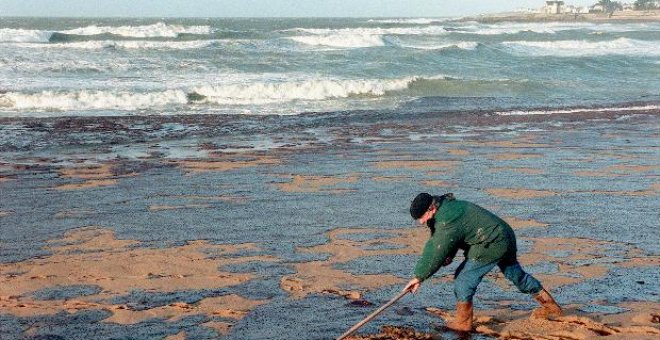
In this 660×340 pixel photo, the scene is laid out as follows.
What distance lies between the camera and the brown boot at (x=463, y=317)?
609cm

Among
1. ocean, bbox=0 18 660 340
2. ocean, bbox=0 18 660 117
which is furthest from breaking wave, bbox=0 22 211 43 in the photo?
ocean, bbox=0 18 660 340

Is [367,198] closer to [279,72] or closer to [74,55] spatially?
[279,72]

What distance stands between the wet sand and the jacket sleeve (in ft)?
1.76

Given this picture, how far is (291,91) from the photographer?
89.4ft

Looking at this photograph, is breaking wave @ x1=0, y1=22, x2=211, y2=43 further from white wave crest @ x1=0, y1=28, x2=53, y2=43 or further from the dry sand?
the dry sand

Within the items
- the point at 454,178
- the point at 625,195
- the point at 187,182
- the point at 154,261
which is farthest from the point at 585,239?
the point at 187,182

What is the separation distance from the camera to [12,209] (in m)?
10.1

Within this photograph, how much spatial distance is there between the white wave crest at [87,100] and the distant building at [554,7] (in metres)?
131

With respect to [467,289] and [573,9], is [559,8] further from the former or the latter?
[467,289]

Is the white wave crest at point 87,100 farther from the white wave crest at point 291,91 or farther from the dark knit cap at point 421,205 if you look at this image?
the dark knit cap at point 421,205

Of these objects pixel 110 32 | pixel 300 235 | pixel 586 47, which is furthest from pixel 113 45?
pixel 300 235

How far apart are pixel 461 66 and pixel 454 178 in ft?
88.5

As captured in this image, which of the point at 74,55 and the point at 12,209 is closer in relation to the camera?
the point at 12,209

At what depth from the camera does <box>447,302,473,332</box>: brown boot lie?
6090mm
